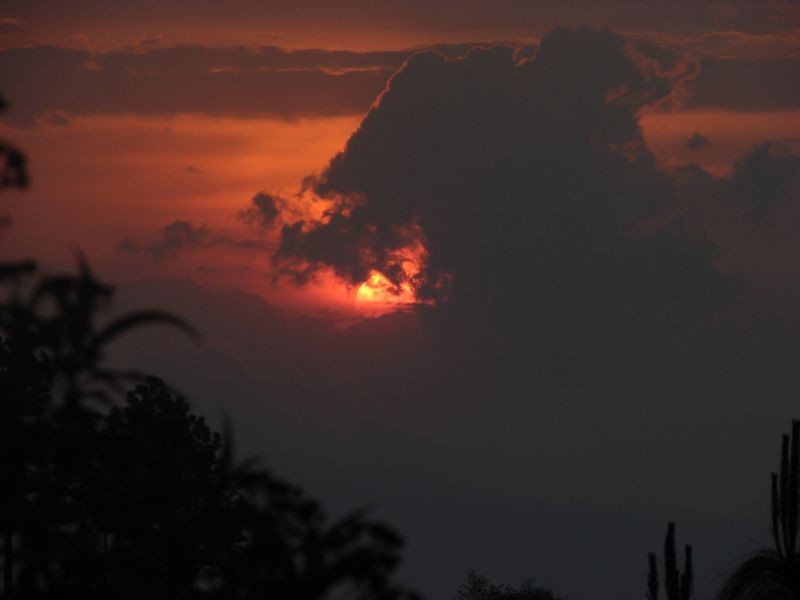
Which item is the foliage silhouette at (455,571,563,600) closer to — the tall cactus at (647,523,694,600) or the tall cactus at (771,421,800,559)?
the tall cactus at (647,523,694,600)

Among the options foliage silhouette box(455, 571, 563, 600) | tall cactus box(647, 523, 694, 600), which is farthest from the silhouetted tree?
foliage silhouette box(455, 571, 563, 600)

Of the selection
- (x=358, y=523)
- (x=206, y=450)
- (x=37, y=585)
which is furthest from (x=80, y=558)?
(x=206, y=450)

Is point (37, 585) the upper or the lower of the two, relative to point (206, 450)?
lower

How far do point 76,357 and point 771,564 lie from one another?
19322 mm

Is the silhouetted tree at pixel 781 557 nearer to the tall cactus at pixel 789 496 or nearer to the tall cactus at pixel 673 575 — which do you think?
the tall cactus at pixel 789 496

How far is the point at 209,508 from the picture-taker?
41.9 ft


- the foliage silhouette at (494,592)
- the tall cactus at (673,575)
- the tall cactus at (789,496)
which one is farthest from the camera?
the foliage silhouette at (494,592)

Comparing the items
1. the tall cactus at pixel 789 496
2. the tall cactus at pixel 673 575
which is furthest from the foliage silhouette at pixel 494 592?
the tall cactus at pixel 789 496

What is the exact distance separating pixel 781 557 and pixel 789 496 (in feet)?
5.22

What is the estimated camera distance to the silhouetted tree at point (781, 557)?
87.8 ft

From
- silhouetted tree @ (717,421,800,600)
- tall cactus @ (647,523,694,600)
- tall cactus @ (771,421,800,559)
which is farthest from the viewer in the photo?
tall cactus @ (647,523,694,600)

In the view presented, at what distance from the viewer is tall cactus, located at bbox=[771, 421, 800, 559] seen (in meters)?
28.4

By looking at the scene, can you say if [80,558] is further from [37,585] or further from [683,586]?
[683,586]

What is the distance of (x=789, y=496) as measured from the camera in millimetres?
28625
